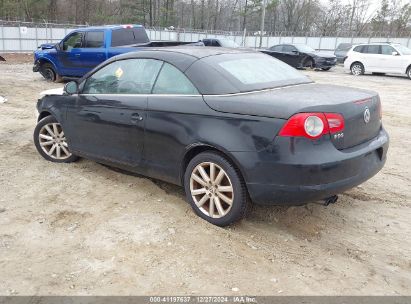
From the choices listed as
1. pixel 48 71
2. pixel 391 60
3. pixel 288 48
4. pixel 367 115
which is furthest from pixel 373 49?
pixel 367 115

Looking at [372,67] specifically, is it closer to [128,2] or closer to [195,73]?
[195,73]

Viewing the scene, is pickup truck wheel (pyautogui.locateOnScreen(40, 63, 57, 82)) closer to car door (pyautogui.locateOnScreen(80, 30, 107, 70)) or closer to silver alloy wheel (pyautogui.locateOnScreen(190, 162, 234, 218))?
car door (pyautogui.locateOnScreen(80, 30, 107, 70))

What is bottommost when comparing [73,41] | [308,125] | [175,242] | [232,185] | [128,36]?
[175,242]

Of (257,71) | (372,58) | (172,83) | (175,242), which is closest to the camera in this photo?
(175,242)

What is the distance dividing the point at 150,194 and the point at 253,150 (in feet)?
5.24

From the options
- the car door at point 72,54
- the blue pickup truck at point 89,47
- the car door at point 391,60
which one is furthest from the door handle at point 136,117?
the car door at point 391,60

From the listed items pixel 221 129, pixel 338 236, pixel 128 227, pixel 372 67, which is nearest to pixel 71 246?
pixel 128 227

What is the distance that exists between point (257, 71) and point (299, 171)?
4.49 feet

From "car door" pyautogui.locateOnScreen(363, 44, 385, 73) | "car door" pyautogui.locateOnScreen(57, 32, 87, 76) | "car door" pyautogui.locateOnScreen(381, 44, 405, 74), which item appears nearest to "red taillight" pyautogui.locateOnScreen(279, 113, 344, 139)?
"car door" pyautogui.locateOnScreen(57, 32, 87, 76)

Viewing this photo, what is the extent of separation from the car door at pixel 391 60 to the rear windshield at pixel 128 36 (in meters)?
12.5

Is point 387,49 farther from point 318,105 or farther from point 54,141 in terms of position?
point 318,105

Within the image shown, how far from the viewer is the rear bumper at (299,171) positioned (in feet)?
10.8

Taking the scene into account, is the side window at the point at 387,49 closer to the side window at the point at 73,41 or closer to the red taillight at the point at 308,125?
the side window at the point at 73,41

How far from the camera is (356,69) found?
21500mm
